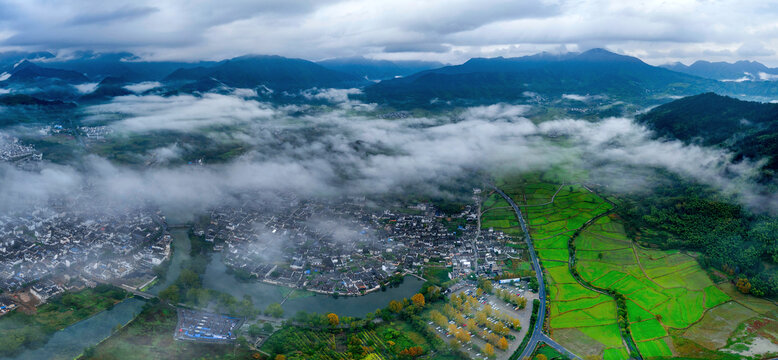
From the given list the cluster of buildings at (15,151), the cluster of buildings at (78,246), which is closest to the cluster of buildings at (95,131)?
the cluster of buildings at (15,151)

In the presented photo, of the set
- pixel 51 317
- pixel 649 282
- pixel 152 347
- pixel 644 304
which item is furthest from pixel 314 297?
pixel 649 282

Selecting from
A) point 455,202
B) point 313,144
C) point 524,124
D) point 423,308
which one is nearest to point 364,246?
point 423,308

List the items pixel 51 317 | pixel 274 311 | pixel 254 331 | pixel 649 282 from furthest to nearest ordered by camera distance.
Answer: pixel 649 282
pixel 51 317
pixel 274 311
pixel 254 331

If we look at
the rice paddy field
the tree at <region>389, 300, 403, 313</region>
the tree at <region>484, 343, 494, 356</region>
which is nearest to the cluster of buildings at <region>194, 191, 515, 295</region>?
the tree at <region>389, 300, 403, 313</region>

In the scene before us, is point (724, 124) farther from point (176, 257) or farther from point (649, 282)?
point (176, 257)

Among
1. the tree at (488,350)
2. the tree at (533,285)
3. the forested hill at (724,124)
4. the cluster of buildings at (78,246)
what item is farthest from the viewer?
the forested hill at (724,124)

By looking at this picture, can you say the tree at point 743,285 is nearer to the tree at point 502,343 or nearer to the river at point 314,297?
the tree at point 502,343
